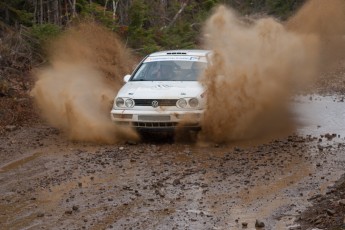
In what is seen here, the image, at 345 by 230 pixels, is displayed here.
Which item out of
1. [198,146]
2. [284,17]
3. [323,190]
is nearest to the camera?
[323,190]

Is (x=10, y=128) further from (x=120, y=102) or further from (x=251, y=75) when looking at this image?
(x=251, y=75)

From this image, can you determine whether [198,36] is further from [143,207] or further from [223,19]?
[143,207]

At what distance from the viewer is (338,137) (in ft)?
35.1

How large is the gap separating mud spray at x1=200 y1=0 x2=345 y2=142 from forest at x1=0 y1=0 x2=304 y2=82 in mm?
6525

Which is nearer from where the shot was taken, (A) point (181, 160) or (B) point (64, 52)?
(A) point (181, 160)

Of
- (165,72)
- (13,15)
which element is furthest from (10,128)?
(13,15)

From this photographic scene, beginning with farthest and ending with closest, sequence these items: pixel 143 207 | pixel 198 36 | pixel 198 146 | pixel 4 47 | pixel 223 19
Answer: pixel 198 36 < pixel 4 47 < pixel 223 19 < pixel 198 146 < pixel 143 207

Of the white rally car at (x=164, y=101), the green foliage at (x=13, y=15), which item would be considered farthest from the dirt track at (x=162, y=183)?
the green foliage at (x=13, y=15)

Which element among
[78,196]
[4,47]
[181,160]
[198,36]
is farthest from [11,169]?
[198,36]

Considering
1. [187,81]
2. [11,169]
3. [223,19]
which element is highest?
[223,19]

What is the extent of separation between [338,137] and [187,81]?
3.18 meters

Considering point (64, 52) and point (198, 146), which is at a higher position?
point (64, 52)

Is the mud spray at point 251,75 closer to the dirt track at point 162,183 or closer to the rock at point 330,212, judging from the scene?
the dirt track at point 162,183

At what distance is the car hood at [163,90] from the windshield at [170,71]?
11.1 inches
